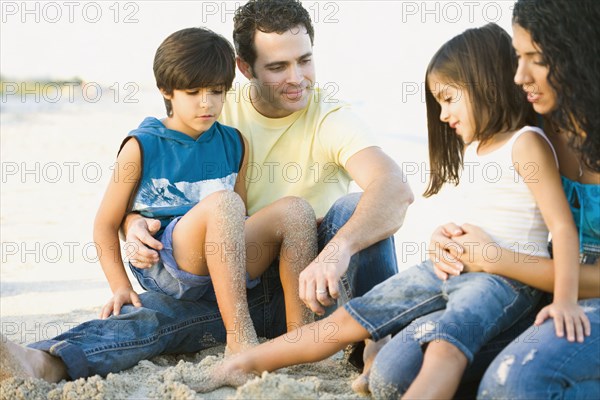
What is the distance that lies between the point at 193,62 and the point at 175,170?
451 mm

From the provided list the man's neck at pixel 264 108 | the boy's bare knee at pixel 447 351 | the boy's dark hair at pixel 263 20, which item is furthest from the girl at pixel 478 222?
the boy's dark hair at pixel 263 20

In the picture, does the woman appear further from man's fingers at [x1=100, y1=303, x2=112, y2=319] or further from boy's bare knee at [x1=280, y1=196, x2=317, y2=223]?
man's fingers at [x1=100, y1=303, x2=112, y2=319]

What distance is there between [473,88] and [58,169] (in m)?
8.00

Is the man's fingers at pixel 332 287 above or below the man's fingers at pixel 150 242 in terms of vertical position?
below

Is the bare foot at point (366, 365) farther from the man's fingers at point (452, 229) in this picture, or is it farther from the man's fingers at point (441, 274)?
the man's fingers at point (452, 229)

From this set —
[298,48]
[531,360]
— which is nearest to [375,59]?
[298,48]

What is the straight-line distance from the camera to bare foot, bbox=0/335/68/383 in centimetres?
257

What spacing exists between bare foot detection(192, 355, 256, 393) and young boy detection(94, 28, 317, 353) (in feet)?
0.59

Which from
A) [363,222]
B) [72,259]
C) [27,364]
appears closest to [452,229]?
[363,222]

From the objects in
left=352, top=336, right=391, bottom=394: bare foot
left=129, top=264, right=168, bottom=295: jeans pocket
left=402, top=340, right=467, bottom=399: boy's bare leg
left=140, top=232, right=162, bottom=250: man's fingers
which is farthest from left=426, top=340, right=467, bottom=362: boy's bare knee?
left=129, top=264, right=168, bottom=295: jeans pocket

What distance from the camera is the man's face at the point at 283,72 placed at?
350 cm

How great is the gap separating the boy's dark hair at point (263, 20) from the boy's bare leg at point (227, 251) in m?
1.03

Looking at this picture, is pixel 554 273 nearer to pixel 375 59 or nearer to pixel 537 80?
pixel 537 80

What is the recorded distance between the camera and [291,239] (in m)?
3.09
